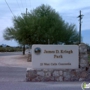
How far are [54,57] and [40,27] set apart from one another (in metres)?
18.8

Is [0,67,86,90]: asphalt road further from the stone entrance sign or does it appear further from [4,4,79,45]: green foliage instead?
[4,4,79,45]: green foliage

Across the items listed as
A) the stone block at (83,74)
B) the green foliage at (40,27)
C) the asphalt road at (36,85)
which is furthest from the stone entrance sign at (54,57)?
the green foliage at (40,27)

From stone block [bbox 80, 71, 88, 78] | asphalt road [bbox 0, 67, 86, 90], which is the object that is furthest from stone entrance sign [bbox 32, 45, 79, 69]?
asphalt road [bbox 0, 67, 86, 90]

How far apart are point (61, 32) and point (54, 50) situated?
20091mm

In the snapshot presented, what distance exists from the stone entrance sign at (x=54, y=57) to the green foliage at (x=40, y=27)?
18.4 meters

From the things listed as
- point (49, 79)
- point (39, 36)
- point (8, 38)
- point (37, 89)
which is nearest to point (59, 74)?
point (49, 79)

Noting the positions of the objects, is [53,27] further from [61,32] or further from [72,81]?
[72,81]

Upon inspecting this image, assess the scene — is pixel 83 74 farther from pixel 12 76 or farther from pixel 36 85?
pixel 12 76

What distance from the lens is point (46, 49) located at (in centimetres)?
1233

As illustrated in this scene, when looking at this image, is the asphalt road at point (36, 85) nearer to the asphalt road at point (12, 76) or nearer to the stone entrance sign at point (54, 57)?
the asphalt road at point (12, 76)

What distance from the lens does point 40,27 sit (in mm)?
30781

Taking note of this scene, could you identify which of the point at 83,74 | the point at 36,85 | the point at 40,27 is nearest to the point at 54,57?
the point at 83,74

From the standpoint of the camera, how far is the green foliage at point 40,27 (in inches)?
1220

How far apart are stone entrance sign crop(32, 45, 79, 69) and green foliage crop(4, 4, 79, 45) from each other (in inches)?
724
